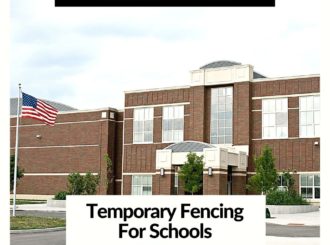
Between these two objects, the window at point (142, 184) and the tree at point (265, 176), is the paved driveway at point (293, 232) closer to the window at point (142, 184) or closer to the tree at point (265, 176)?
the tree at point (265, 176)

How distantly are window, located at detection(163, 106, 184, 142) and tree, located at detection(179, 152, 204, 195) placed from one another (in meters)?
6.52

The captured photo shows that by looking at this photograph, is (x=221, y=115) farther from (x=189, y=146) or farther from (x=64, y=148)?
(x=64, y=148)

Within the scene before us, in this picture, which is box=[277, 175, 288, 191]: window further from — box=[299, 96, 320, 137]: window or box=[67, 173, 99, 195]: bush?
box=[67, 173, 99, 195]: bush

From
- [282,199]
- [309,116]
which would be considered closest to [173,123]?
[309,116]

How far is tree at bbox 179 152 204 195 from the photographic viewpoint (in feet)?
121

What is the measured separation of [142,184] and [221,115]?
9118mm

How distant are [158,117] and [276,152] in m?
10.6

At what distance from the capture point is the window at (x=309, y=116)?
38.3 metres

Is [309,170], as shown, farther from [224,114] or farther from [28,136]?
[28,136]

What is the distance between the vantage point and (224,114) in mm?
42156

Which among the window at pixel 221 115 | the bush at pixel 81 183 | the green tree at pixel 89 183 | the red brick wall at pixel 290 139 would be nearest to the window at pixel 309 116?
the red brick wall at pixel 290 139

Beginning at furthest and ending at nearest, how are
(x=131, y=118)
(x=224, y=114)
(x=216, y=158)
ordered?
(x=131, y=118) < (x=224, y=114) < (x=216, y=158)

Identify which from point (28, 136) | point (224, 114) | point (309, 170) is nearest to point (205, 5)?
point (309, 170)

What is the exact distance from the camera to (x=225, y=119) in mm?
42125
